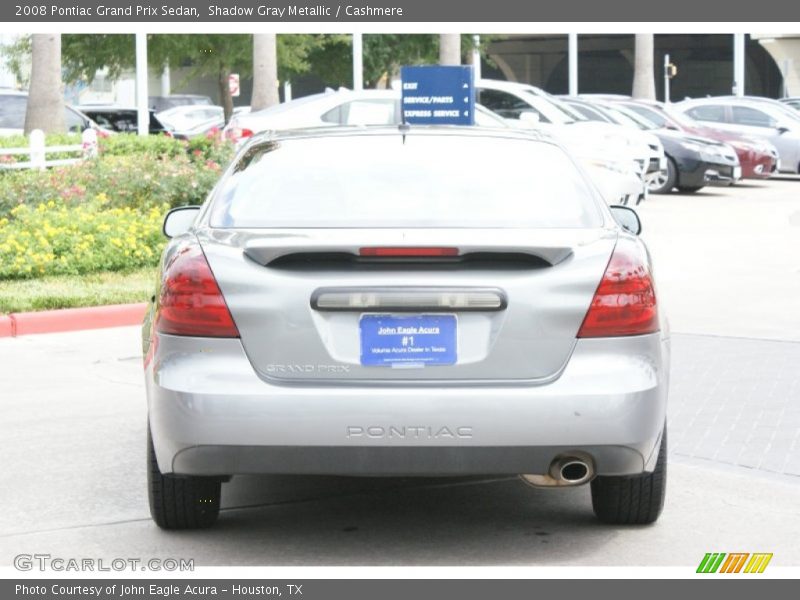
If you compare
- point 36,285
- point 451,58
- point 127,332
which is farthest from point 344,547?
point 451,58

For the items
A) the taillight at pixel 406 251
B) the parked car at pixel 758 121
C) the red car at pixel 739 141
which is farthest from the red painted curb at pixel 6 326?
the parked car at pixel 758 121

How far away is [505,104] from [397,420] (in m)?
21.2

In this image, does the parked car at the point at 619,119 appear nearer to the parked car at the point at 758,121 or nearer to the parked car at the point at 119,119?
the parked car at the point at 758,121

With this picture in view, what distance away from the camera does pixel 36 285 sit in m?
12.6

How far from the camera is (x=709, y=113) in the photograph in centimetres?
3162

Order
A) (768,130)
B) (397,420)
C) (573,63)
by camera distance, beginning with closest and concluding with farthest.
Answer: (397,420)
(768,130)
(573,63)

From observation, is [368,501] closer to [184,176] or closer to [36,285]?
[36,285]

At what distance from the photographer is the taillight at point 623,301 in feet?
17.3

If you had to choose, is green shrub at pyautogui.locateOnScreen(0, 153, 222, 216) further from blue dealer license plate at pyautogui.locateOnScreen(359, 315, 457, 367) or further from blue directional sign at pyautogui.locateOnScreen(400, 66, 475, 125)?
blue dealer license plate at pyautogui.locateOnScreen(359, 315, 457, 367)

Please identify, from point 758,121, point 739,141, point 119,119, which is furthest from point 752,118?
point 119,119

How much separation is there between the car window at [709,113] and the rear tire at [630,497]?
2642cm

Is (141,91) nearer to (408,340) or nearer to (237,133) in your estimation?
(237,133)

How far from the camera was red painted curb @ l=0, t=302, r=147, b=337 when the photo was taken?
1149 cm

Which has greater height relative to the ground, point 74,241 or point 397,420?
point 397,420
